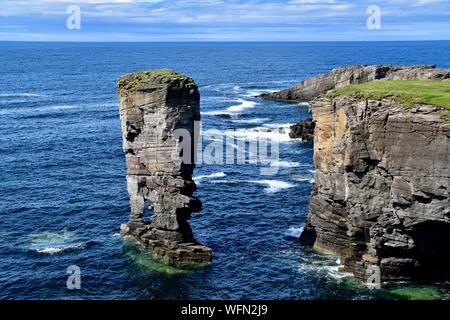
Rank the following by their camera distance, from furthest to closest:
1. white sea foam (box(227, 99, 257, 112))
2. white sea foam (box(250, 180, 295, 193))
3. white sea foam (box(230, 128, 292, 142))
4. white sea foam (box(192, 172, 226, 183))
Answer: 1. white sea foam (box(227, 99, 257, 112))
2. white sea foam (box(230, 128, 292, 142))
3. white sea foam (box(192, 172, 226, 183))
4. white sea foam (box(250, 180, 295, 193))

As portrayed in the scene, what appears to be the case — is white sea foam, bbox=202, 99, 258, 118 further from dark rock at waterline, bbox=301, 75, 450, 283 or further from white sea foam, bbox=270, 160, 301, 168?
dark rock at waterline, bbox=301, 75, 450, 283

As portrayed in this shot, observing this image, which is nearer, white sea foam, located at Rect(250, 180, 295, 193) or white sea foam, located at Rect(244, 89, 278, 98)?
white sea foam, located at Rect(250, 180, 295, 193)

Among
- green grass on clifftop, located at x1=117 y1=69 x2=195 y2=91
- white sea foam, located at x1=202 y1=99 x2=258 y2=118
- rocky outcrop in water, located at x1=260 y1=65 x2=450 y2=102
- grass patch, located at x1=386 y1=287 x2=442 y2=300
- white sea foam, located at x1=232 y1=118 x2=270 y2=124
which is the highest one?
green grass on clifftop, located at x1=117 y1=69 x2=195 y2=91

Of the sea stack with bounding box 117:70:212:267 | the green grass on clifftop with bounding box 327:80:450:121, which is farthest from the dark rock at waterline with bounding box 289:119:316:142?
the sea stack with bounding box 117:70:212:267

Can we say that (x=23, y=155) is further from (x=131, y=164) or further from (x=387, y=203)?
(x=387, y=203)

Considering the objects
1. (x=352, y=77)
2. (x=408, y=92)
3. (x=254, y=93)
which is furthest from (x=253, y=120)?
(x=408, y=92)
